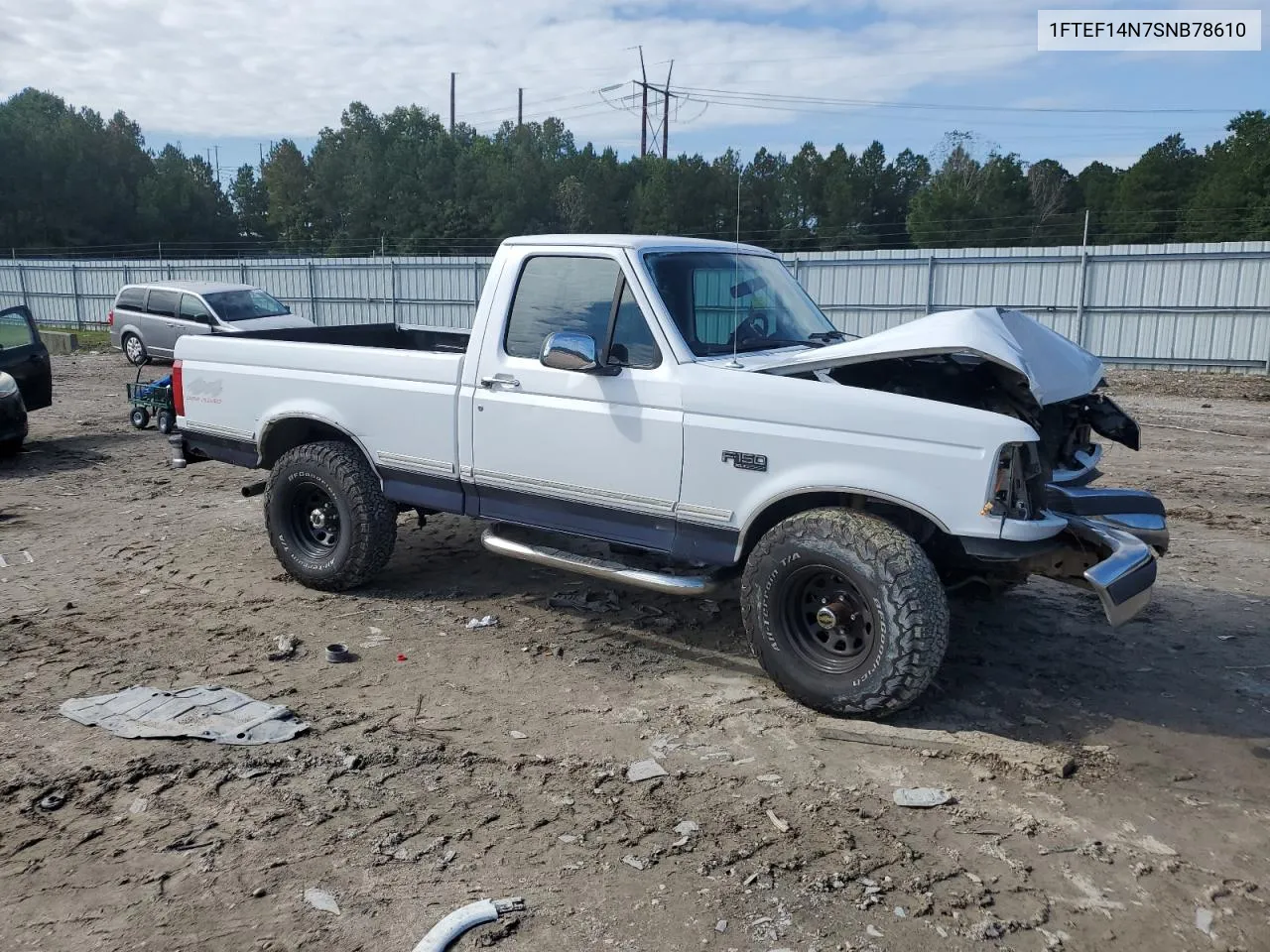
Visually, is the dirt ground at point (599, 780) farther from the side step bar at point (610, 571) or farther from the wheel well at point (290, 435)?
the wheel well at point (290, 435)

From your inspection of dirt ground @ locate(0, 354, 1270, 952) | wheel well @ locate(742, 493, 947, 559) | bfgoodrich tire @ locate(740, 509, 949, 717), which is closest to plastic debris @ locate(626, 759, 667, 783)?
dirt ground @ locate(0, 354, 1270, 952)

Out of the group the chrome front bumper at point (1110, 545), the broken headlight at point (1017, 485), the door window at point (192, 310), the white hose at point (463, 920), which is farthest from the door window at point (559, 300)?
the door window at point (192, 310)

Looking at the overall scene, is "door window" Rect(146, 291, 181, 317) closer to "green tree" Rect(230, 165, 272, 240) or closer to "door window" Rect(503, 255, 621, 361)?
"door window" Rect(503, 255, 621, 361)

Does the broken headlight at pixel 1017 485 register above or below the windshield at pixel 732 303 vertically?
below

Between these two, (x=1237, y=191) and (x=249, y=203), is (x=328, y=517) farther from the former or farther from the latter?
(x=249, y=203)

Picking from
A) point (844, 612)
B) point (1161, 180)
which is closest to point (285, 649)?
point (844, 612)

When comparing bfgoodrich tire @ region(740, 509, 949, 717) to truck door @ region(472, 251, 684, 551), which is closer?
bfgoodrich tire @ region(740, 509, 949, 717)

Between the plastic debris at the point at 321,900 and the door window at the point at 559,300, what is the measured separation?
9.71 feet

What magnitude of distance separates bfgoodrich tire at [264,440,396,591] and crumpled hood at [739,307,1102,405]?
8.32 ft

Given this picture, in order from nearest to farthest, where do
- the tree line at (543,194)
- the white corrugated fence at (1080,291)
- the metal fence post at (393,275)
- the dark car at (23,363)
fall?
the dark car at (23,363), the white corrugated fence at (1080,291), the metal fence post at (393,275), the tree line at (543,194)

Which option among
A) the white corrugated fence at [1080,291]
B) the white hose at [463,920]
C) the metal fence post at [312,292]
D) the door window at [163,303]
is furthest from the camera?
the metal fence post at [312,292]

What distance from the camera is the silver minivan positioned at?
19.2 meters

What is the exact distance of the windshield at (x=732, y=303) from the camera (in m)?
5.33

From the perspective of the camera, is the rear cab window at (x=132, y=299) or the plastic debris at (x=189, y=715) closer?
the plastic debris at (x=189, y=715)
